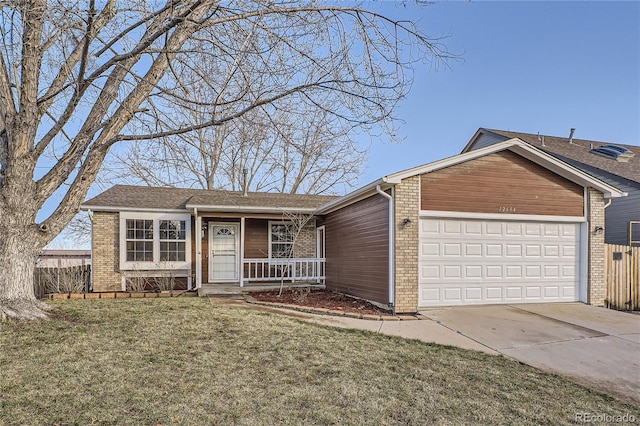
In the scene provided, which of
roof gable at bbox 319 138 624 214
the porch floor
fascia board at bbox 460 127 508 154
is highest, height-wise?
fascia board at bbox 460 127 508 154

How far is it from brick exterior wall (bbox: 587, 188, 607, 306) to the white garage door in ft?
0.92

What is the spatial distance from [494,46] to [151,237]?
36.8 ft

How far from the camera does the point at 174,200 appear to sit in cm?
1311

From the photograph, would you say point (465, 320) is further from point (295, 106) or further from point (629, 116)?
point (629, 116)

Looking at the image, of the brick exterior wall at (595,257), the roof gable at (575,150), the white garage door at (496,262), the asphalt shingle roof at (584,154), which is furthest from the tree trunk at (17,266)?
the asphalt shingle roof at (584,154)


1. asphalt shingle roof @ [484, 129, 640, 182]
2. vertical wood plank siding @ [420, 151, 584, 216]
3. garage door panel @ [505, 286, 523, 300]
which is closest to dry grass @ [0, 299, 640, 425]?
vertical wood plank siding @ [420, 151, 584, 216]

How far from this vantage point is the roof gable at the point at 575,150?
14020 mm

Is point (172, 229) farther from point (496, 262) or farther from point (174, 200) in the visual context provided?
point (496, 262)

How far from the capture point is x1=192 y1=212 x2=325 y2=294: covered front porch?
1260cm

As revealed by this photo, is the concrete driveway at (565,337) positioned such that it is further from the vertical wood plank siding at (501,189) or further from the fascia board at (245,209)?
the fascia board at (245,209)

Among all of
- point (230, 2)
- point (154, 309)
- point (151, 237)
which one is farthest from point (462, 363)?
point (151, 237)

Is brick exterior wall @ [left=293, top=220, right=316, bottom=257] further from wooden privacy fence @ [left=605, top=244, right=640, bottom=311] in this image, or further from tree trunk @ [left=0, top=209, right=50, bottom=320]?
wooden privacy fence @ [left=605, top=244, right=640, bottom=311]

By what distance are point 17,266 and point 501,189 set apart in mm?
9559

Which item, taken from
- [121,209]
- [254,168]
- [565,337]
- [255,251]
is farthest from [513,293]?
[254,168]
